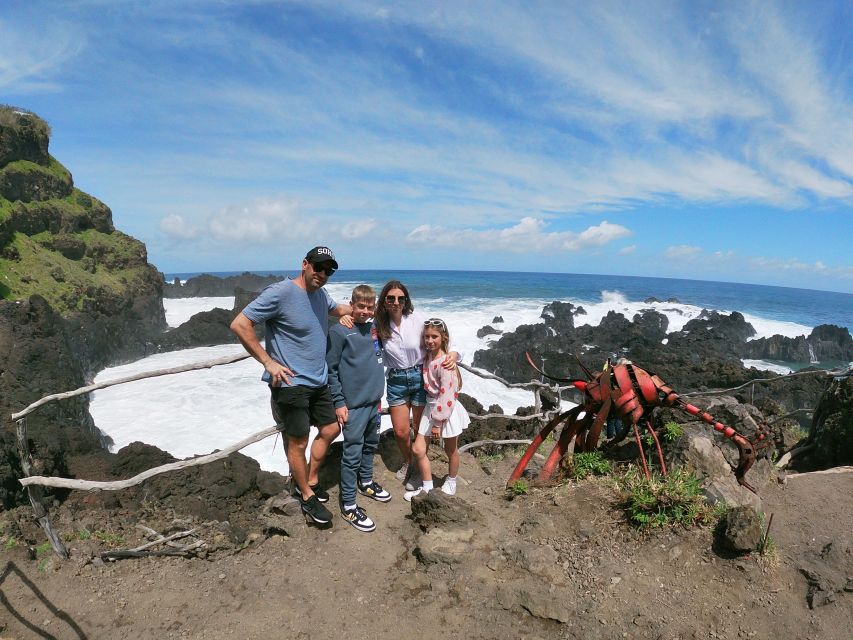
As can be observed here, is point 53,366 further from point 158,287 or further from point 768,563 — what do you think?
point 158,287

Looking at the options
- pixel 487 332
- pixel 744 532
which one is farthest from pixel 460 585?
pixel 487 332

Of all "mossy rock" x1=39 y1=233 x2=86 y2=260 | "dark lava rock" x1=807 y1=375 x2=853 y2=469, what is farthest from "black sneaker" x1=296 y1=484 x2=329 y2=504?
"mossy rock" x1=39 y1=233 x2=86 y2=260

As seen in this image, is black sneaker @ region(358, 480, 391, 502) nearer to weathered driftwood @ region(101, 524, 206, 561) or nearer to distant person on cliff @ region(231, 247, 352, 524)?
distant person on cliff @ region(231, 247, 352, 524)

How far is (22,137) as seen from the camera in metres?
25.2

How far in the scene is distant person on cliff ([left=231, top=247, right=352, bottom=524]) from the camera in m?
3.20

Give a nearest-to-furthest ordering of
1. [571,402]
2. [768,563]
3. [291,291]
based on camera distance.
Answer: [768,563] → [291,291] → [571,402]

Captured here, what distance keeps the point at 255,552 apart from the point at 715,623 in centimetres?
307

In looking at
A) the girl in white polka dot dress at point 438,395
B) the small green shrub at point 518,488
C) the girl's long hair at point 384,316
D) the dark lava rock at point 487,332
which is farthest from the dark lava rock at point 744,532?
the dark lava rock at point 487,332

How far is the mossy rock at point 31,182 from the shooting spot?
23256mm

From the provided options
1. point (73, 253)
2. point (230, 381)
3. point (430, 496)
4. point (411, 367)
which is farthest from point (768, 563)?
point (73, 253)

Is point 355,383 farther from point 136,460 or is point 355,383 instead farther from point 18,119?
point 18,119

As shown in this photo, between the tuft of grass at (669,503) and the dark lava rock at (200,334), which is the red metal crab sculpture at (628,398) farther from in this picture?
the dark lava rock at (200,334)

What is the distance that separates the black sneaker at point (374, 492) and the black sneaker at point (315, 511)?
1.74 feet

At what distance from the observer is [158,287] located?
29500 millimetres
